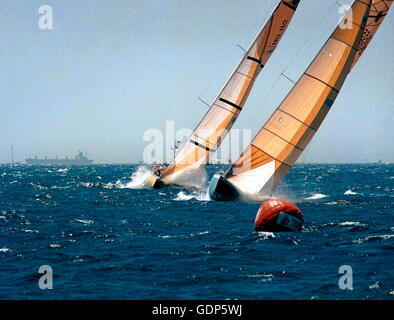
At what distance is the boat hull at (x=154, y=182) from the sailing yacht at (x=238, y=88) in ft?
15.1

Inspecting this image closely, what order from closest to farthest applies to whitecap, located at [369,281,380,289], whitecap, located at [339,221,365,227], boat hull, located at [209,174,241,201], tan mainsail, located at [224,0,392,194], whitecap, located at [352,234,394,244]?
whitecap, located at [369,281,380,289] < whitecap, located at [352,234,394,244] < whitecap, located at [339,221,365,227] < tan mainsail, located at [224,0,392,194] < boat hull, located at [209,174,241,201]

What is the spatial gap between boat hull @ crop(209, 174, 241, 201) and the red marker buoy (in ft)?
29.8

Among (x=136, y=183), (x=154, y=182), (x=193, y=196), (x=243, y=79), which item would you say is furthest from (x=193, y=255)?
(x=136, y=183)

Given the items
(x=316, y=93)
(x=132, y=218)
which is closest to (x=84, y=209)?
(x=132, y=218)

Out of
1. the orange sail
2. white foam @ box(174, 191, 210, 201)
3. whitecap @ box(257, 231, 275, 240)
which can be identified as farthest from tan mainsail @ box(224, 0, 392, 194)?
whitecap @ box(257, 231, 275, 240)

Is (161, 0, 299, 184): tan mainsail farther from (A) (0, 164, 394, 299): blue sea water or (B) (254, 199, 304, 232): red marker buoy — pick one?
(B) (254, 199, 304, 232): red marker buoy

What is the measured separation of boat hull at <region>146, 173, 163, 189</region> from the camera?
42.6 metres

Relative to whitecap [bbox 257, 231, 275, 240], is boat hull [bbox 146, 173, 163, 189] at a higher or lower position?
higher

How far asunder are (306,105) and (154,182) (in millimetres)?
19010

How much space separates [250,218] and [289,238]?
5.86 meters

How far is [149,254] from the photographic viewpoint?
51.8 feet

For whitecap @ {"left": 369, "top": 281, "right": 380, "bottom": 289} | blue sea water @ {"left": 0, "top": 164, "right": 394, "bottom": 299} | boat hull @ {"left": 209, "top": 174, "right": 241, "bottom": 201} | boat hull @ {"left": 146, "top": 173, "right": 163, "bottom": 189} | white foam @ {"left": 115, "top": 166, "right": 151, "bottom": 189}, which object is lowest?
whitecap @ {"left": 369, "top": 281, "right": 380, "bottom": 289}

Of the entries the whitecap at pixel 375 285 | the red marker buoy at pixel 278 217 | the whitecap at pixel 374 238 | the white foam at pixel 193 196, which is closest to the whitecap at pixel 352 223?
the whitecap at pixel 374 238
